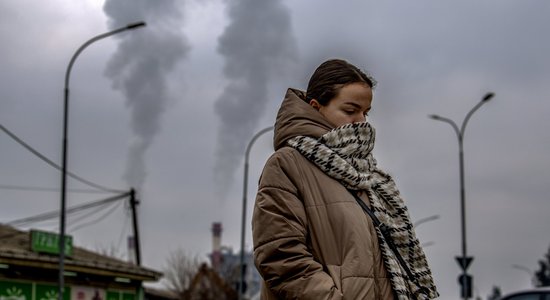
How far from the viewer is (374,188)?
4.05 metres

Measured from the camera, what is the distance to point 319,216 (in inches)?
150

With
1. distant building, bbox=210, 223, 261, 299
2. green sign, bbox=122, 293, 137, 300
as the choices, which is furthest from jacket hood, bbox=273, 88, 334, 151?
distant building, bbox=210, 223, 261, 299

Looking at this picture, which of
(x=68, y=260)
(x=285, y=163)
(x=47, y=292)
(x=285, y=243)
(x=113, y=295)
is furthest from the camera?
(x=113, y=295)

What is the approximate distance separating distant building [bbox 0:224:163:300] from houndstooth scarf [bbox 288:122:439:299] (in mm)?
31754

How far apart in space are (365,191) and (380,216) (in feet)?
0.35

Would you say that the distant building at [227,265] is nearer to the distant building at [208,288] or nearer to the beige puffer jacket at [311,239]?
the distant building at [208,288]

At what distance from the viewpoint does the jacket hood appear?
13.2 feet

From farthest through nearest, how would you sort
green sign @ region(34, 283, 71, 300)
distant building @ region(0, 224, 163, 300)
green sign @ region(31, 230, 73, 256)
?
green sign @ region(31, 230, 73, 256) < green sign @ region(34, 283, 71, 300) < distant building @ region(0, 224, 163, 300)

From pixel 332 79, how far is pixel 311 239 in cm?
57

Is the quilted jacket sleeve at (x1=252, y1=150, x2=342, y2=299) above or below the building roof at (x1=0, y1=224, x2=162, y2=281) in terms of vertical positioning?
below

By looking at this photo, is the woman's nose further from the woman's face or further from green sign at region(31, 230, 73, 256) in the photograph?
green sign at region(31, 230, 73, 256)

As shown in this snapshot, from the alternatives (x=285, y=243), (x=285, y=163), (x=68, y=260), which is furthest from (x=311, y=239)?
(x=68, y=260)

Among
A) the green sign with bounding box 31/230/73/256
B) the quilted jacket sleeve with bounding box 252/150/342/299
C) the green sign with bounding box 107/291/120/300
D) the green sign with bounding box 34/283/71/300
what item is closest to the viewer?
the quilted jacket sleeve with bounding box 252/150/342/299

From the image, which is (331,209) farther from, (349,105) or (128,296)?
(128,296)
